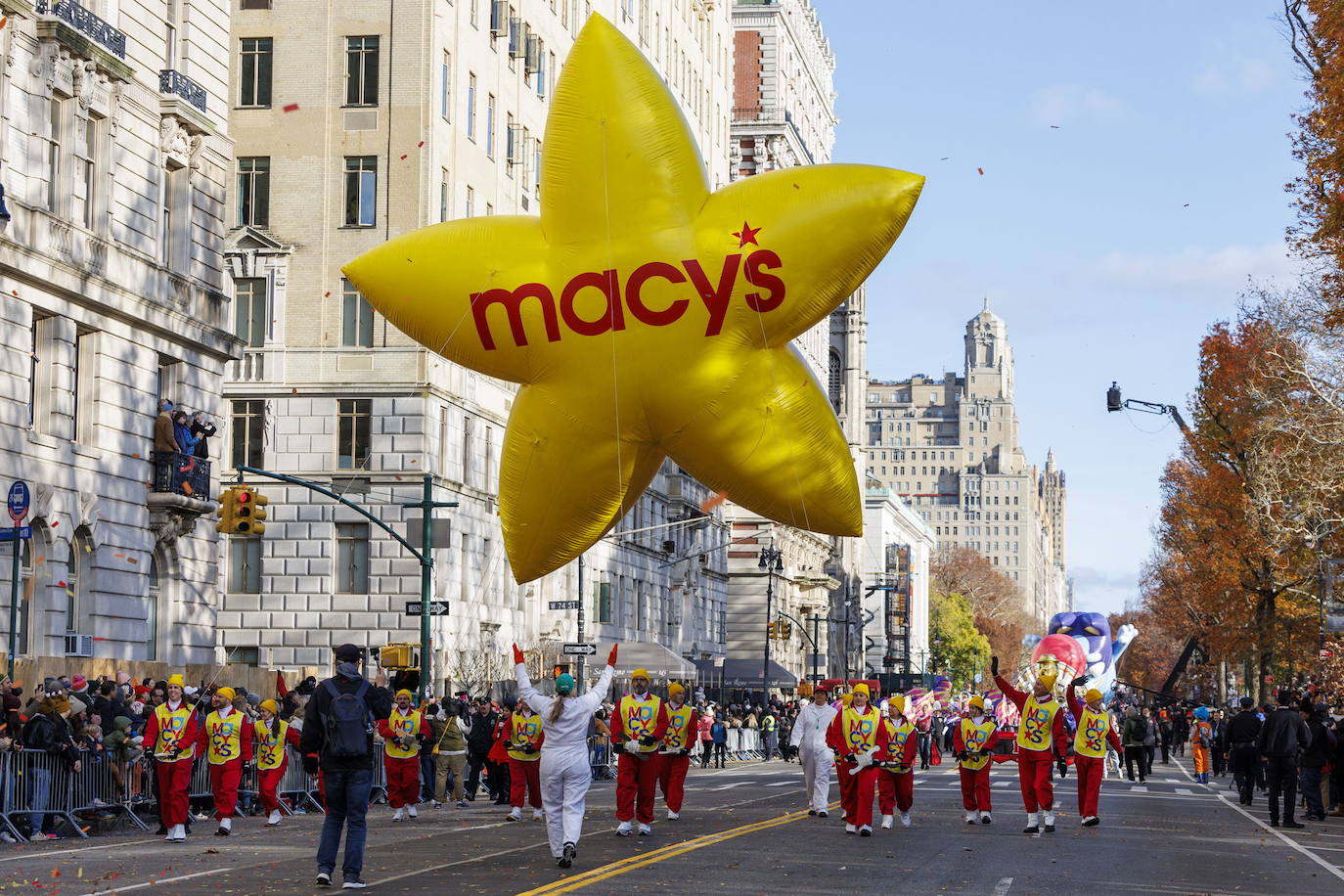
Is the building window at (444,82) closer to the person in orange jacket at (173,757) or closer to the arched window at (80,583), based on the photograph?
the arched window at (80,583)

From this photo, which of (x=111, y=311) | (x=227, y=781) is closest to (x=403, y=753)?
(x=227, y=781)

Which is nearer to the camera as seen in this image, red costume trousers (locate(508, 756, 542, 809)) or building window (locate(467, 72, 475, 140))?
red costume trousers (locate(508, 756, 542, 809))

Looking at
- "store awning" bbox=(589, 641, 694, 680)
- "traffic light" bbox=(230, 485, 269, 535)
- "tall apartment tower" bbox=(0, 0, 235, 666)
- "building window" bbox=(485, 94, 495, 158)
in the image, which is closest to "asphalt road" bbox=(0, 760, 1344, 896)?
"traffic light" bbox=(230, 485, 269, 535)

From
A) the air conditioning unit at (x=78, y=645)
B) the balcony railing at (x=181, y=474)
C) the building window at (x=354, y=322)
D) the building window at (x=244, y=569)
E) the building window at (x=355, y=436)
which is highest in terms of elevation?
the building window at (x=354, y=322)

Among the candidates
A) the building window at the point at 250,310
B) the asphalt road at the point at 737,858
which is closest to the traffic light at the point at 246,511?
the asphalt road at the point at 737,858

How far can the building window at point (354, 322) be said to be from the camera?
158 ft

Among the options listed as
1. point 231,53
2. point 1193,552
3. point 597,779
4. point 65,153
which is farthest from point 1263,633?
point 65,153

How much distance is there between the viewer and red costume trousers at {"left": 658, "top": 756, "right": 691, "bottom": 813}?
22.7 m

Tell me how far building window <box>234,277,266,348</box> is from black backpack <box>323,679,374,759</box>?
34.6 metres

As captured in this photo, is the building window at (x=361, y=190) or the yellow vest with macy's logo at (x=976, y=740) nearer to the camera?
the yellow vest with macy's logo at (x=976, y=740)

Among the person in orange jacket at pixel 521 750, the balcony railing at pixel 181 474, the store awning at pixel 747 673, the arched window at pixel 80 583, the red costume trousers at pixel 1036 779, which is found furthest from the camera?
the store awning at pixel 747 673

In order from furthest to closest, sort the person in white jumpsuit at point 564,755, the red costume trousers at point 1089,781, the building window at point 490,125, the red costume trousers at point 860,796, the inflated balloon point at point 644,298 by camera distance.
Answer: the building window at point 490,125 < the red costume trousers at point 1089,781 < the red costume trousers at point 860,796 < the person in white jumpsuit at point 564,755 < the inflated balloon point at point 644,298

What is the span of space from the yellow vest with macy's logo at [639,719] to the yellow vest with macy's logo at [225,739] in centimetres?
436

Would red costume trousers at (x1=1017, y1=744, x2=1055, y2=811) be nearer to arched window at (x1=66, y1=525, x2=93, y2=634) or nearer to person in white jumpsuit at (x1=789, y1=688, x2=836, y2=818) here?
person in white jumpsuit at (x1=789, y1=688, x2=836, y2=818)
